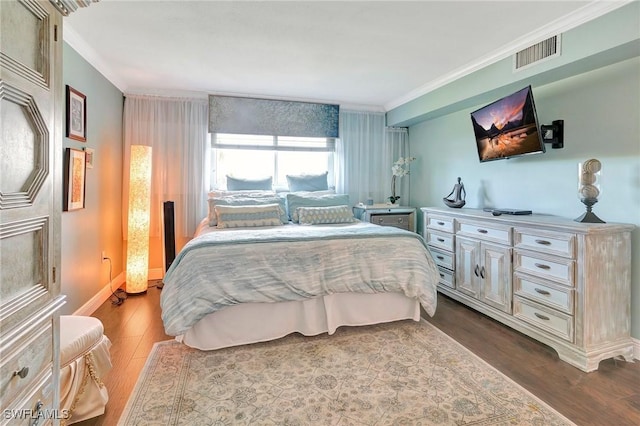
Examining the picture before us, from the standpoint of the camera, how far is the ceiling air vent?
96.9 inches

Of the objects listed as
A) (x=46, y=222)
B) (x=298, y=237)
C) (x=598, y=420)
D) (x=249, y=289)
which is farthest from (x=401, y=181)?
(x=46, y=222)

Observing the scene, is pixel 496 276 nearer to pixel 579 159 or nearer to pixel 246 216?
pixel 579 159

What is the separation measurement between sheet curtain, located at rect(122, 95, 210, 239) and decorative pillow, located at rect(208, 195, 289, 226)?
695 millimetres

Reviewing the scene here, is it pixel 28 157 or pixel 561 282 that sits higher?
pixel 28 157

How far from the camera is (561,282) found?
2.28 metres

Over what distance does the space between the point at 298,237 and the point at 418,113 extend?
2.68 meters

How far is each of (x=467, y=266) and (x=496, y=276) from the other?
14.2 inches

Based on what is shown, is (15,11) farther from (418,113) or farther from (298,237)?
(418,113)

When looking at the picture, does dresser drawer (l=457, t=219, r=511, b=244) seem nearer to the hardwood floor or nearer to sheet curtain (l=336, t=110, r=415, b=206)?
the hardwood floor

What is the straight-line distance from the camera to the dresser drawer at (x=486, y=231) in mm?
2727

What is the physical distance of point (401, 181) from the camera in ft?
16.8

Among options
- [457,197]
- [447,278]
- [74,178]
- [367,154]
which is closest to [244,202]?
[74,178]

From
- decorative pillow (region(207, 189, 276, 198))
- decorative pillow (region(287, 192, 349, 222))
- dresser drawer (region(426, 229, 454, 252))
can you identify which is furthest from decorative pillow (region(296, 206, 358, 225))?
dresser drawer (region(426, 229, 454, 252))

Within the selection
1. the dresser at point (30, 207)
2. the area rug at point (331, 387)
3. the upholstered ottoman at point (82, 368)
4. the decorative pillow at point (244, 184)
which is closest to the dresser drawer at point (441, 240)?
the area rug at point (331, 387)
